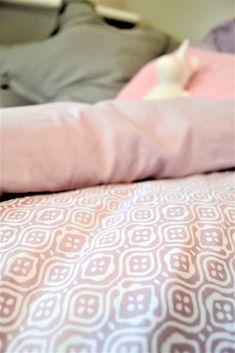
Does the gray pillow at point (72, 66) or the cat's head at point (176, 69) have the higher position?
the cat's head at point (176, 69)

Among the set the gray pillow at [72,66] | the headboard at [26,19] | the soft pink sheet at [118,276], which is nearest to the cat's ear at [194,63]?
the gray pillow at [72,66]

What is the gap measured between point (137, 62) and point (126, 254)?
0.88 m

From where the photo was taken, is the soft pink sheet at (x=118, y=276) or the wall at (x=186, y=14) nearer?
the soft pink sheet at (x=118, y=276)

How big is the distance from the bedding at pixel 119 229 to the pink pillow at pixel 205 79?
0.74 feet

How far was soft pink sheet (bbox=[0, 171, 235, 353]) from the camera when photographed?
0.29m

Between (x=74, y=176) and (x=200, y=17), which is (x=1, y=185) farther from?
(x=200, y=17)

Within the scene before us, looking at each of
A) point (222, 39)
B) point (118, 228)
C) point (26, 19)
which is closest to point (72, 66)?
point (26, 19)

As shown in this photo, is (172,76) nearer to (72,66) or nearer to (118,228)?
(72,66)

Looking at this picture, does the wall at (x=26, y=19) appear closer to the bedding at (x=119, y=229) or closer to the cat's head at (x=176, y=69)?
the cat's head at (x=176, y=69)

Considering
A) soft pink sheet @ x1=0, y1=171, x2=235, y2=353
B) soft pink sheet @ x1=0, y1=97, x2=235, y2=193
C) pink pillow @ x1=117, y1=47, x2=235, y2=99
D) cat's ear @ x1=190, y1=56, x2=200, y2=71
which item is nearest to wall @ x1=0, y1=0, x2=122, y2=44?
pink pillow @ x1=117, y1=47, x2=235, y2=99

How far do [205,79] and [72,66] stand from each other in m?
0.37

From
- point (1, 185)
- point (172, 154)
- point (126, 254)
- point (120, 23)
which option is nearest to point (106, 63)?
point (120, 23)

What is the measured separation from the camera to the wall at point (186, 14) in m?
1.51

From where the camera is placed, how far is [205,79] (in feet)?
3.23
